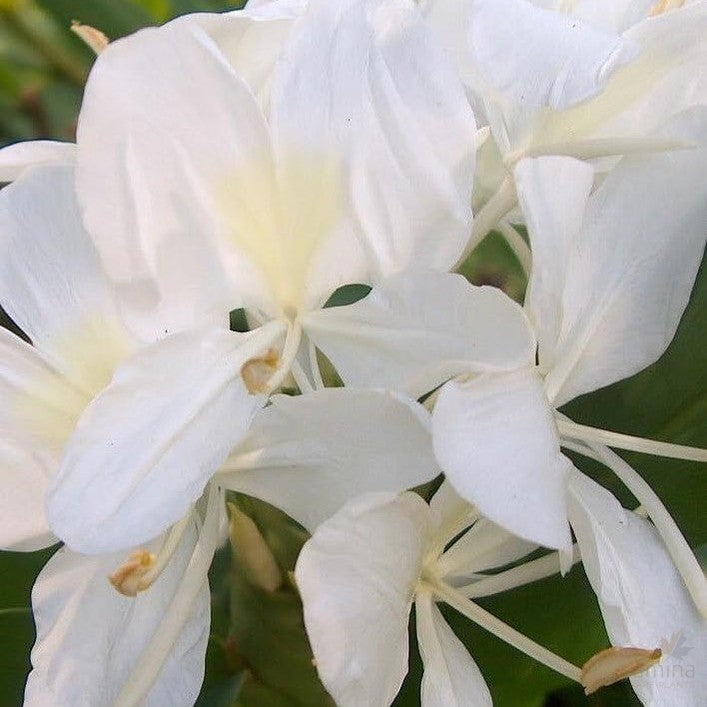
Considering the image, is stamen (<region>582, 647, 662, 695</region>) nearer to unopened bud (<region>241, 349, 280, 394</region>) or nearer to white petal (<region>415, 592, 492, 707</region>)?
white petal (<region>415, 592, 492, 707</region>)

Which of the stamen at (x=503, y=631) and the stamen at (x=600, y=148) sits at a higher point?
the stamen at (x=600, y=148)

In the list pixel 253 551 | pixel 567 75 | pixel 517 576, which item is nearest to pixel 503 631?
pixel 517 576

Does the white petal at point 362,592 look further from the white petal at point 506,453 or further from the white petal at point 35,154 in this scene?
the white petal at point 35,154

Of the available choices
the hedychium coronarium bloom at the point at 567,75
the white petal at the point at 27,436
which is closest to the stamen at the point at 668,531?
the hedychium coronarium bloom at the point at 567,75

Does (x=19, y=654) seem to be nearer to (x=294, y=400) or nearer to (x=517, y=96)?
(x=294, y=400)

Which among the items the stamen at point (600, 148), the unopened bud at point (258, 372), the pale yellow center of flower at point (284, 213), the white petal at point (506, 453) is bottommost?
the white petal at point (506, 453)

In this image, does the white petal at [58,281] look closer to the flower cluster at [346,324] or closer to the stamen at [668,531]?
the flower cluster at [346,324]

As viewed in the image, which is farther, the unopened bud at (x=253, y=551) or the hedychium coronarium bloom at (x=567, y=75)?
the unopened bud at (x=253, y=551)

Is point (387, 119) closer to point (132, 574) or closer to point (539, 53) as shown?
point (539, 53)
